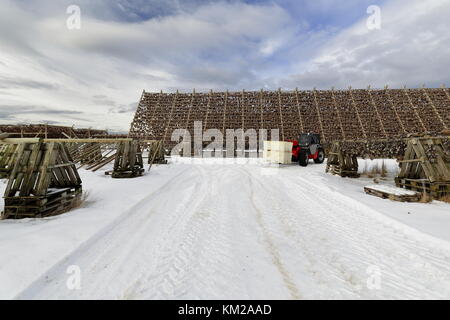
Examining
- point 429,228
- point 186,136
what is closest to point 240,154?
point 186,136

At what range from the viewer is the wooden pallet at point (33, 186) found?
470 cm

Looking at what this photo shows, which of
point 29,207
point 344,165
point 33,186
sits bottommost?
point 29,207

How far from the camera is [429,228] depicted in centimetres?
403

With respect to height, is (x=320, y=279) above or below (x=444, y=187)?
below

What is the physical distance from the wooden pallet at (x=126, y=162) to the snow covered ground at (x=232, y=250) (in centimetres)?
393

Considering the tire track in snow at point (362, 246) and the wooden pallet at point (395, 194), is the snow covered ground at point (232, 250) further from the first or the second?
the wooden pallet at point (395, 194)

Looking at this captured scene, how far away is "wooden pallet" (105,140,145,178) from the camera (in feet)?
31.9

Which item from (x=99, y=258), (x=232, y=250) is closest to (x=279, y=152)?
(x=232, y=250)

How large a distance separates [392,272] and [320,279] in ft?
3.42

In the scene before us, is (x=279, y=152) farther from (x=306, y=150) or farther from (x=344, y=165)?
(x=344, y=165)

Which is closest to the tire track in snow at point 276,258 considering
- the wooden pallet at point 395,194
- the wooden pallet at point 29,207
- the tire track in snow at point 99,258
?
the tire track in snow at point 99,258

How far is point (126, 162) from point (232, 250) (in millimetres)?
8191

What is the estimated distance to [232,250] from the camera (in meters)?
3.37
